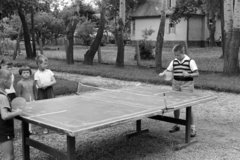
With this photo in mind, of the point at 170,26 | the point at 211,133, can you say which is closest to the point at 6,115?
the point at 211,133

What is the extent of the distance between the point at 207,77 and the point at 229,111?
4644 mm

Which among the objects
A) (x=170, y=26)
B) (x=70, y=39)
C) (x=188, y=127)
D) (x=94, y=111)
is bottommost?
(x=188, y=127)

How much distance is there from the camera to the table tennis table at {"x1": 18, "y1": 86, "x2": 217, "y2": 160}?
3611mm

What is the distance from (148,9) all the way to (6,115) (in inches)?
1431

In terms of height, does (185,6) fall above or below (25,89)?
above

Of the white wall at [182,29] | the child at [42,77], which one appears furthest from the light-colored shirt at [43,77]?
the white wall at [182,29]

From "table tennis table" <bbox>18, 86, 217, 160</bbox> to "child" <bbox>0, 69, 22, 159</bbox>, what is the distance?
0.56 ft

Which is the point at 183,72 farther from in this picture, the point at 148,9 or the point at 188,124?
the point at 148,9

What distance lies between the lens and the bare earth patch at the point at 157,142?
4.95 metres

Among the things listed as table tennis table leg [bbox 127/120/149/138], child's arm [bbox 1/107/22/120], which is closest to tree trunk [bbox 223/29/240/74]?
table tennis table leg [bbox 127/120/149/138]

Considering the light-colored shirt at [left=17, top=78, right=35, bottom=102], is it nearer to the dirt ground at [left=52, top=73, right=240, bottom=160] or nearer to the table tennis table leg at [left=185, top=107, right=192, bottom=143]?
the dirt ground at [left=52, top=73, right=240, bottom=160]

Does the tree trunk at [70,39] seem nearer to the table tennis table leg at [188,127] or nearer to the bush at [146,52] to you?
the bush at [146,52]

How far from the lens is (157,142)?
5.59 metres

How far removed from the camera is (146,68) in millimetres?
15383
